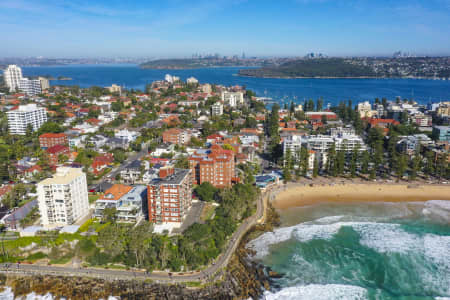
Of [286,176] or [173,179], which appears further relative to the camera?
[286,176]

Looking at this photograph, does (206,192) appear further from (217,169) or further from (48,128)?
(48,128)

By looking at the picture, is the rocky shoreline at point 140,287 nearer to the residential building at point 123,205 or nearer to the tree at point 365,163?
the residential building at point 123,205

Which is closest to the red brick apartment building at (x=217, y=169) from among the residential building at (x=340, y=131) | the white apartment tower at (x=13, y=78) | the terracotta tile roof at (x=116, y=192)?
the terracotta tile roof at (x=116, y=192)

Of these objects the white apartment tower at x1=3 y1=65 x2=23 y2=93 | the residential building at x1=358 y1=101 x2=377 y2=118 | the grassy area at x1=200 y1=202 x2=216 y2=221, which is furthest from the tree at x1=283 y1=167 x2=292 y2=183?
the white apartment tower at x1=3 y1=65 x2=23 y2=93

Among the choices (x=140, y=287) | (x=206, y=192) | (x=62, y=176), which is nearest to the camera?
(x=140, y=287)

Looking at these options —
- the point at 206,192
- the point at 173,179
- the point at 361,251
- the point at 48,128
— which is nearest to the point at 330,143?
the point at 361,251

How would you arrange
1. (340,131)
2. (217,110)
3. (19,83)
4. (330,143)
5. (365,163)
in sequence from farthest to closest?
(19,83) → (217,110) → (340,131) → (330,143) → (365,163)

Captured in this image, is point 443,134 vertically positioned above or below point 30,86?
below

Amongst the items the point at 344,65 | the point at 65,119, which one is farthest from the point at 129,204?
the point at 344,65
